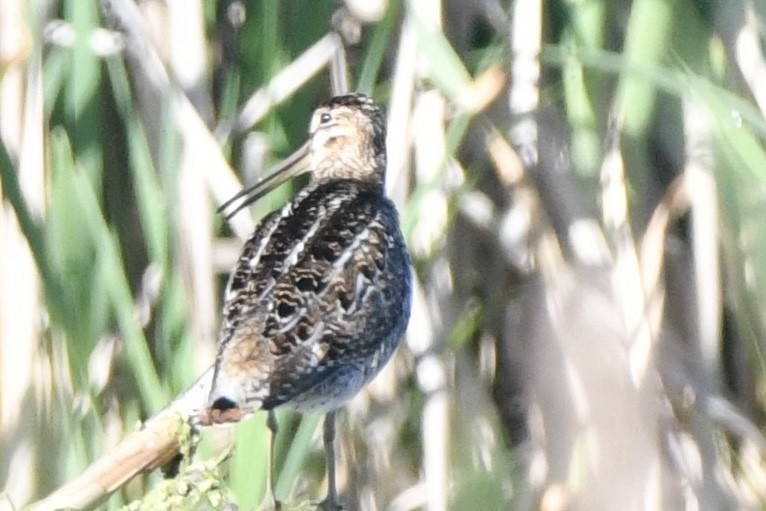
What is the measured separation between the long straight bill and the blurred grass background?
3cm

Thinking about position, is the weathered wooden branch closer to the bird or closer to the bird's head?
the bird

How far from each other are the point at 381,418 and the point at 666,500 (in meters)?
0.38

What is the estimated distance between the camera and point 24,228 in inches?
71.7

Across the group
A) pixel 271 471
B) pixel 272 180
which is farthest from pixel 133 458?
pixel 272 180

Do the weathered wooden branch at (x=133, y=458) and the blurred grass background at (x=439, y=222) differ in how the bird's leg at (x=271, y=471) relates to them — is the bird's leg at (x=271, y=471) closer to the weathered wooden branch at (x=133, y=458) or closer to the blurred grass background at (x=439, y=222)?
the blurred grass background at (x=439, y=222)

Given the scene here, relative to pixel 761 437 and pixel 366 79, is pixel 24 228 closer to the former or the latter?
pixel 366 79

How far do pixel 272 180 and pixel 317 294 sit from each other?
0.79ft

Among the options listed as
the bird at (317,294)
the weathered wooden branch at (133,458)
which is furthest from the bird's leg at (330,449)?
the weathered wooden branch at (133,458)

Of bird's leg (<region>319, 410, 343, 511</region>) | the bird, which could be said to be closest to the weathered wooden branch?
the bird

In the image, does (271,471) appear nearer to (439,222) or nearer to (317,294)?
(317,294)

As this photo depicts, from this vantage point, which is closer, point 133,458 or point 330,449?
point 133,458

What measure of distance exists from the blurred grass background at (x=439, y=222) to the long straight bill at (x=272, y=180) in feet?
0.09

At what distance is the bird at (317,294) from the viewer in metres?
1.78

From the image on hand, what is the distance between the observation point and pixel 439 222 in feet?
7.04
